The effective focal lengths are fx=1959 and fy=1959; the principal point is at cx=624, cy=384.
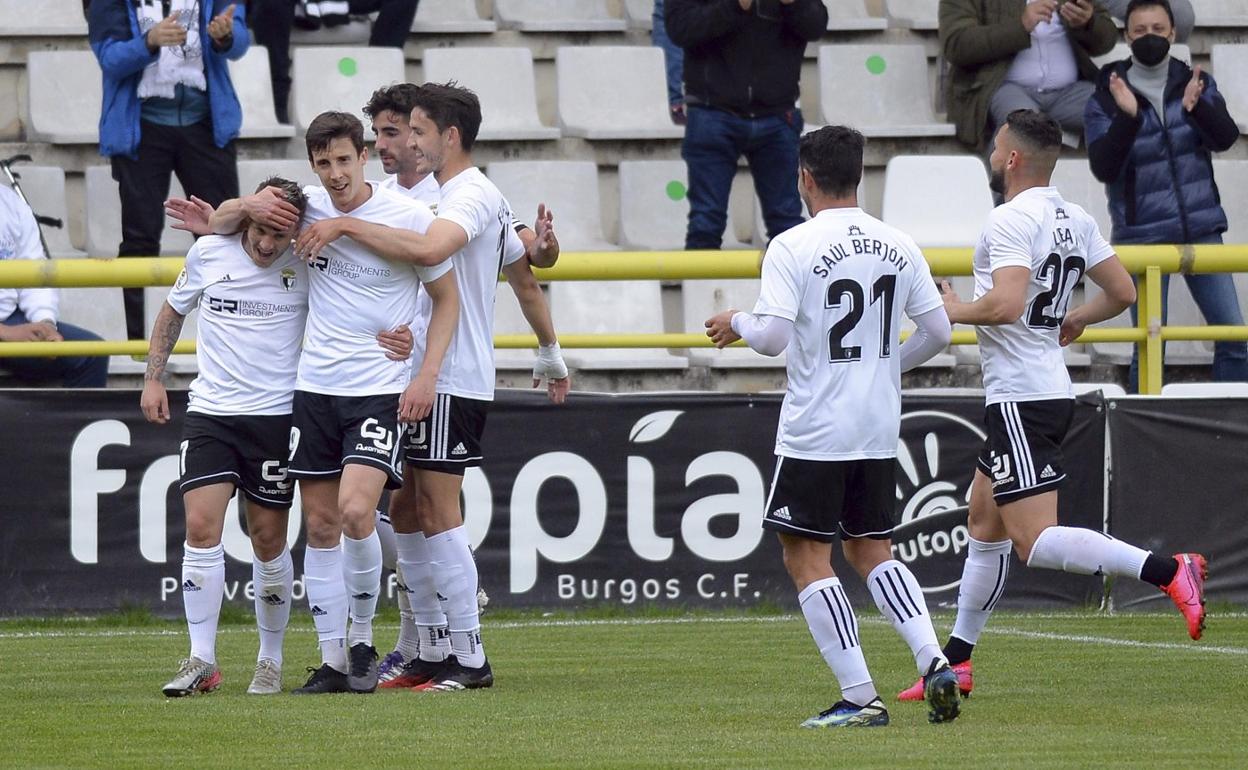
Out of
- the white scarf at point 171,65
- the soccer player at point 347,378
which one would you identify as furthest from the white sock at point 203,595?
the white scarf at point 171,65

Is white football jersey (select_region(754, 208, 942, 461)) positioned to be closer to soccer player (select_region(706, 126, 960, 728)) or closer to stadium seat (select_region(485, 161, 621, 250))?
soccer player (select_region(706, 126, 960, 728))

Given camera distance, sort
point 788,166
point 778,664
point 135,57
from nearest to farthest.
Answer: point 778,664, point 135,57, point 788,166

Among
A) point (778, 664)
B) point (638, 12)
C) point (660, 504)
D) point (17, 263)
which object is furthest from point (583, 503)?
point (638, 12)

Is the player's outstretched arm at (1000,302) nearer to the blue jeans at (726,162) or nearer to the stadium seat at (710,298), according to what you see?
the blue jeans at (726,162)

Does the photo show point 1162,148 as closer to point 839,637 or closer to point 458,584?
point 458,584

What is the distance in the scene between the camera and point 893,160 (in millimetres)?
12672

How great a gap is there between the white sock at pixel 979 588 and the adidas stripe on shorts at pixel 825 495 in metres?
1.08

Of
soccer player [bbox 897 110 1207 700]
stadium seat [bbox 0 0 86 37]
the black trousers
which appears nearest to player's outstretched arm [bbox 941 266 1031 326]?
soccer player [bbox 897 110 1207 700]

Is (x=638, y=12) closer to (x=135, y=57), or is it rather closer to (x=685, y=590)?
(x=135, y=57)

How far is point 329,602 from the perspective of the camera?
686 cm

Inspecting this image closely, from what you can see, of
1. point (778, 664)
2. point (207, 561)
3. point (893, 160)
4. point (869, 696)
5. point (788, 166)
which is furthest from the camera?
point (893, 160)

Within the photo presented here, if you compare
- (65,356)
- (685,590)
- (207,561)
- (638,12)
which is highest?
(638,12)

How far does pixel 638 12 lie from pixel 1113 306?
783 centimetres

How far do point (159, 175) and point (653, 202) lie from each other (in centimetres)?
342
